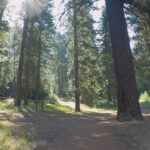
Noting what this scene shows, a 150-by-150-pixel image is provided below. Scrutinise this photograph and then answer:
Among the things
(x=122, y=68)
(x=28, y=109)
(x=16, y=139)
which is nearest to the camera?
(x=16, y=139)

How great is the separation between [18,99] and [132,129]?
1128 centimetres

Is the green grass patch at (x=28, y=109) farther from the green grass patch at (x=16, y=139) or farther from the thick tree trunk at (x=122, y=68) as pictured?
the thick tree trunk at (x=122, y=68)

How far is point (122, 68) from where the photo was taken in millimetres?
7293

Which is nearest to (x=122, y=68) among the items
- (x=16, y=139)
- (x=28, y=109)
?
(x=16, y=139)

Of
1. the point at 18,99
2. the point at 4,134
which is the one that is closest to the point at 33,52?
the point at 18,99

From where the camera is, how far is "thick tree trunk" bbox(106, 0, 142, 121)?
277 inches

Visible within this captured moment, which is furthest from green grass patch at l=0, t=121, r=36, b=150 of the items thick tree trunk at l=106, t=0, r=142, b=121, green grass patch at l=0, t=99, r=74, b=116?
green grass patch at l=0, t=99, r=74, b=116

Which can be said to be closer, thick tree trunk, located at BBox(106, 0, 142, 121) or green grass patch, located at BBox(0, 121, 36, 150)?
green grass patch, located at BBox(0, 121, 36, 150)

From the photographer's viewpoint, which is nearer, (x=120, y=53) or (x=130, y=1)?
(x=120, y=53)

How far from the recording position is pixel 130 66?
739cm

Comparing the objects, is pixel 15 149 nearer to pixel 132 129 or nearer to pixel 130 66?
pixel 132 129

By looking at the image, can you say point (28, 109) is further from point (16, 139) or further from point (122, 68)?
point (16, 139)

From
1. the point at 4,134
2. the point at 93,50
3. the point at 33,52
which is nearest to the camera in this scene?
the point at 4,134

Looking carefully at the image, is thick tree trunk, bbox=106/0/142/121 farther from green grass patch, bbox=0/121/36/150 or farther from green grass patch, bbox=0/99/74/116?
green grass patch, bbox=0/99/74/116
